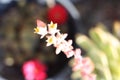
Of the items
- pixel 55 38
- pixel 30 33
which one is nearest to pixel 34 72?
pixel 30 33

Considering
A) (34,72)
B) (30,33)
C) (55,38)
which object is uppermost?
(30,33)

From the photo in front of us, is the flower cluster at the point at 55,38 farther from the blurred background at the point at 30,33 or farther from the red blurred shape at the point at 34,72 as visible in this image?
the blurred background at the point at 30,33

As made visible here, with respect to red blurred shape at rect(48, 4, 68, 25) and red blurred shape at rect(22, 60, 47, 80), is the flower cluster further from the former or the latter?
red blurred shape at rect(48, 4, 68, 25)

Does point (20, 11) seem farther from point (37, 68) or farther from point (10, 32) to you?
point (37, 68)

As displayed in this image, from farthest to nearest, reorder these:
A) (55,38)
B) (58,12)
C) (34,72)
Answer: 1. (58,12)
2. (34,72)
3. (55,38)

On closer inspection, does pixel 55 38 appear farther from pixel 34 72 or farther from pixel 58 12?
pixel 58 12

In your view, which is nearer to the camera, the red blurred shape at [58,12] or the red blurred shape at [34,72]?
the red blurred shape at [34,72]

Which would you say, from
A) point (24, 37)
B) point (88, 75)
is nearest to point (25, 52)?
point (24, 37)

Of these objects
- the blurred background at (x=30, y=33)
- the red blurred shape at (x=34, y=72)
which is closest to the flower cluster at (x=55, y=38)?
the red blurred shape at (x=34, y=72)

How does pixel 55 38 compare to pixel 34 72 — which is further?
pixel 34 72

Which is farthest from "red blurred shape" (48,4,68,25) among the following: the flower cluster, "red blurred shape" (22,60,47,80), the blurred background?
the flower cluster

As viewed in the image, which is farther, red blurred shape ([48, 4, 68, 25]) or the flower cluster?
red blurred shape ([48, 4, 68, 25])
